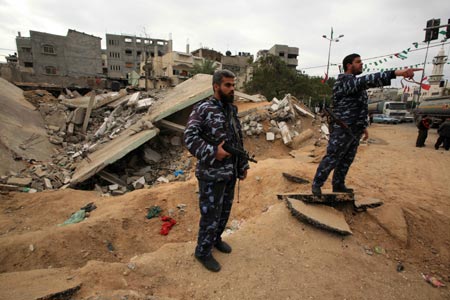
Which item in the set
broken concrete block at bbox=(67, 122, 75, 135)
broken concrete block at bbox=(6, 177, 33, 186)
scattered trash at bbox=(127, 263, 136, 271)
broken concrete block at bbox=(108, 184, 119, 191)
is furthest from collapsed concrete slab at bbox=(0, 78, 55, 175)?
scattered trash at bbox=(127, 263, 136, 271)

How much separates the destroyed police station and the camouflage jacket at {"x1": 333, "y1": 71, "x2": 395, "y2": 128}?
0.54ft

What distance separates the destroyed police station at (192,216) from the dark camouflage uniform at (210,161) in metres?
0.42

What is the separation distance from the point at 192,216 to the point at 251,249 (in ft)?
6.68

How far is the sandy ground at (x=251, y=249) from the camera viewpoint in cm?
188

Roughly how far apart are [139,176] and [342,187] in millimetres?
5420

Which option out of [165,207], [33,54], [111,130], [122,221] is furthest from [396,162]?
[33,54]

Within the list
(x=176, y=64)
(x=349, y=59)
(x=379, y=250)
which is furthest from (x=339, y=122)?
(x=176, y=64)

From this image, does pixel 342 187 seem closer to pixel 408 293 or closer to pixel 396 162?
pixel 408 293

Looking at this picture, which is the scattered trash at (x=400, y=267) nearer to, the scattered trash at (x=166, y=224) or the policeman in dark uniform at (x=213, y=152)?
the policeman in dark uniform at (x=213, y=152)

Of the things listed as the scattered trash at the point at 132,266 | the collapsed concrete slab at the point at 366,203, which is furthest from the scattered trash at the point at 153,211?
the collapsed concrete slab at the point at 366,203

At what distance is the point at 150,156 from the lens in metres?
7.09

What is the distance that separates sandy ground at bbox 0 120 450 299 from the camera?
1876mm

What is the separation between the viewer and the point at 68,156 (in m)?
7.70

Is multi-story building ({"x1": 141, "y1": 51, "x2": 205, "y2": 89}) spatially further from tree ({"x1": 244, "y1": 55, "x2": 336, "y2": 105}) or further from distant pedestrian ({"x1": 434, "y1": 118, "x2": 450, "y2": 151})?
distant pedestrian ({"x1": 434, "y1": 118, "x2": 450, "y2": 151})
